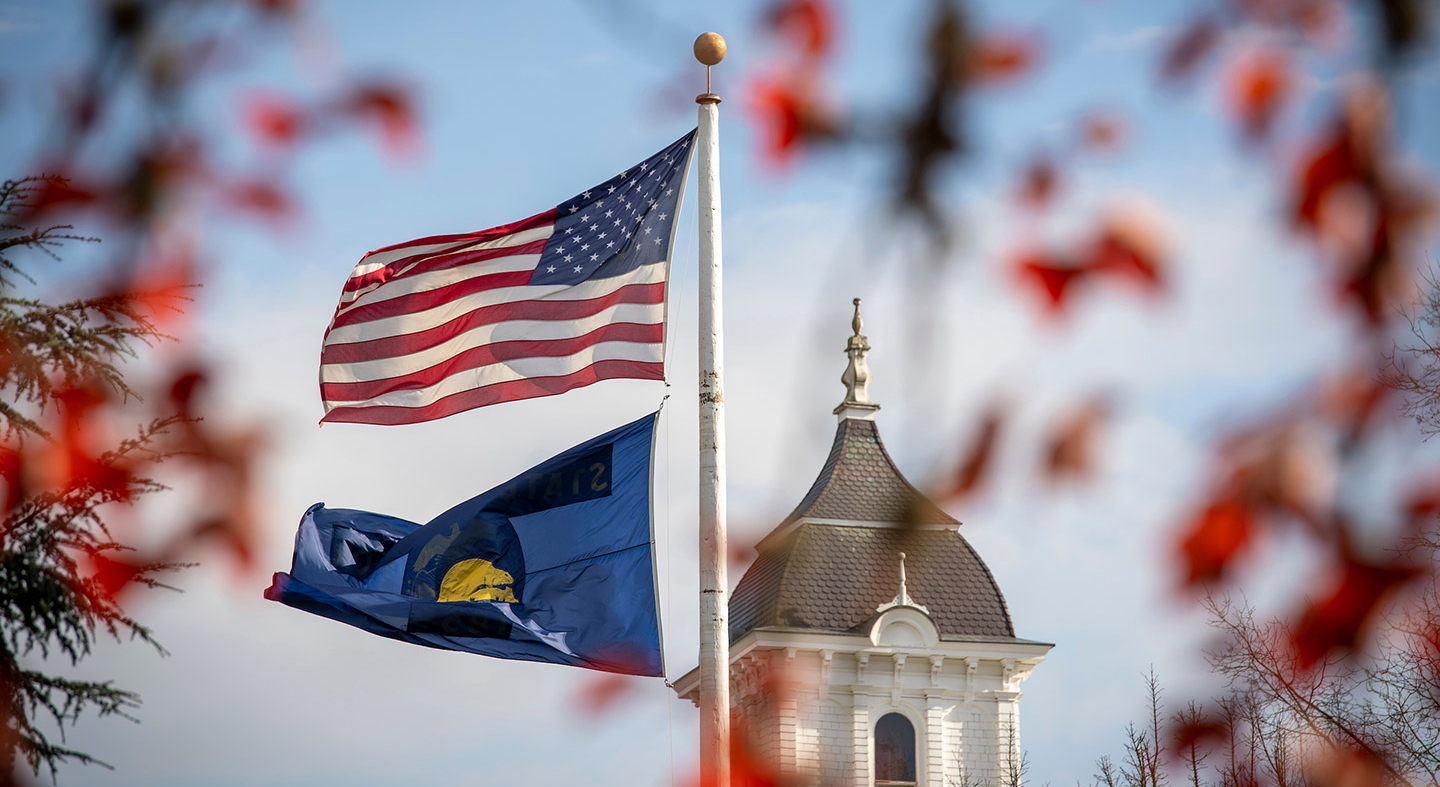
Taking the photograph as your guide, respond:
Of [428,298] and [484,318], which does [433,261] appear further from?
[484,318]

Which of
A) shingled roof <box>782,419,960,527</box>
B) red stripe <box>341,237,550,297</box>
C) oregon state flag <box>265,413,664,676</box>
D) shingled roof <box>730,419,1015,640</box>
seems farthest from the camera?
shingled roof <box>782,419,960,527</box>

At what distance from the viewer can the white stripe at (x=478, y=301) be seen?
1396cm

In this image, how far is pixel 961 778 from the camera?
95.8 ft

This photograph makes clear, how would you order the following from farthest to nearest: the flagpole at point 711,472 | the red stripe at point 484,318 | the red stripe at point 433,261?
the red stripe at point 433,261 → the red stripe at point 484,318 → the flagpole at point 711,472

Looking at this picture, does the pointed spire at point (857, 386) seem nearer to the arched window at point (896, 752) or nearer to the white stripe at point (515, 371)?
the arched window at point (896, 752)

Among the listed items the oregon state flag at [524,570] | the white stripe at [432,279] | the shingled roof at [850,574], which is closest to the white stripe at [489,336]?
the white stripe at [432,279]

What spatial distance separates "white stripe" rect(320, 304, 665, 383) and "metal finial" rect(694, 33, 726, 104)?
1963 mm

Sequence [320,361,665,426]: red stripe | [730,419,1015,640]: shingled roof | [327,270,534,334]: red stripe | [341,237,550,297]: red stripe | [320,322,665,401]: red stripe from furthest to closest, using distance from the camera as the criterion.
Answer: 1. [730,419,1015,640]: shingled roof
2. [341,237,550,297]: red stripe
3. [327,270,534,334]: red stripe
4. [320,322,665,401]: red stripe
5. [320,361,665,426]: red stripe

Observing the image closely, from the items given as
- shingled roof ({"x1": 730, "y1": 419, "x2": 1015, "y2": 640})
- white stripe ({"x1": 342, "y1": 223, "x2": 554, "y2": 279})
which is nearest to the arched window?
shingled roof ({"x1": 730, "y1": 419, "x2": 1015, "y2": 640})

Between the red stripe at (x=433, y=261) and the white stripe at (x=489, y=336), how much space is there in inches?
28.4

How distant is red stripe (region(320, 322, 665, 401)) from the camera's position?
13.8m

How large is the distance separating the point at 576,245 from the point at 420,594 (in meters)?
3.61

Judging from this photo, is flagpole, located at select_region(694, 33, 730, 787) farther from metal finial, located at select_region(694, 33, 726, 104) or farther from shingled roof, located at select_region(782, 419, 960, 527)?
shingled roof, located at select_region(782, 419, 960, 527)

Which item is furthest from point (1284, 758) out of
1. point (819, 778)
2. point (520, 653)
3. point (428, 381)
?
point (819, 778)
